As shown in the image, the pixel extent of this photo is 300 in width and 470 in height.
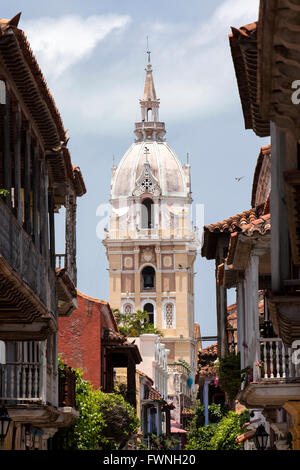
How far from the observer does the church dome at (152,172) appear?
122 m

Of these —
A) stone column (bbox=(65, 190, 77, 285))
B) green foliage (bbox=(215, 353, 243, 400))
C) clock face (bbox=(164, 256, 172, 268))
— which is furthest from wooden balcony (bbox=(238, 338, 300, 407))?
clock face (bbox=(164, 256, 172, 268))

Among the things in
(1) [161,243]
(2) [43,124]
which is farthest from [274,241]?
(1) [161,243]

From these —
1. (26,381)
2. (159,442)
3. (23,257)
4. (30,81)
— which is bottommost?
(159,442)

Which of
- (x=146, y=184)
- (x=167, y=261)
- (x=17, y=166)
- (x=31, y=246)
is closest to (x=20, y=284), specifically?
(x=17, y=166)

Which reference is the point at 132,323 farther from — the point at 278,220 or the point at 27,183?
the point at 278,220

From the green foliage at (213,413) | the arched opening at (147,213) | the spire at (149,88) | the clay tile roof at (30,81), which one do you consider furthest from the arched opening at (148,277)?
the clay tile roof at (30,81)

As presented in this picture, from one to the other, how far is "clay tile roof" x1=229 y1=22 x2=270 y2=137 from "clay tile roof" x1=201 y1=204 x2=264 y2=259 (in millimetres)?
8232

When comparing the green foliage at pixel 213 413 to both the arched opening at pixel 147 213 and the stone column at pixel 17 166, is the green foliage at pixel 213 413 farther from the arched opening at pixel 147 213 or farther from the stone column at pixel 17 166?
the arched opening at pixel 147 213

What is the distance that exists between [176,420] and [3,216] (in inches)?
3402

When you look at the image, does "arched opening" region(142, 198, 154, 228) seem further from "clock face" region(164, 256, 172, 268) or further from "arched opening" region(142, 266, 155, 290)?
"arched opening" region(142, 266, 155, 290)

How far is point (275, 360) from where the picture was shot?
19297 millimetres

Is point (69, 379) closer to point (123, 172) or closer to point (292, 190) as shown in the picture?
point (292, 190)

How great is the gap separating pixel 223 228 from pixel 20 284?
1312 cm
